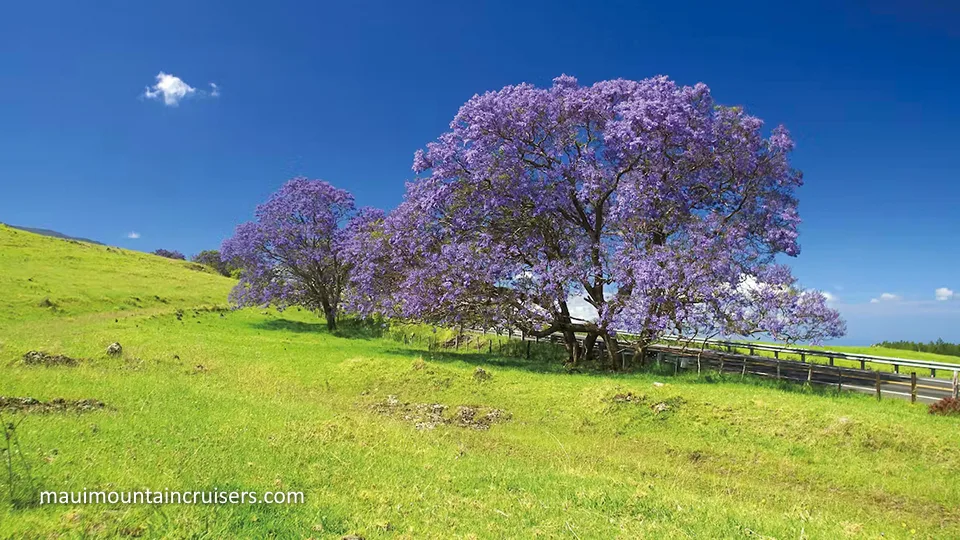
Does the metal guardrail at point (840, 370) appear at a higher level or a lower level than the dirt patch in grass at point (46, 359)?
higher

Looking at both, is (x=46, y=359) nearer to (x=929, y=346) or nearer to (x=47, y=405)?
(x=47, y=405)

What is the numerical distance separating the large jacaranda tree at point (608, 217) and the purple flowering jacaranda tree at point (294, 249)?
17.1 m

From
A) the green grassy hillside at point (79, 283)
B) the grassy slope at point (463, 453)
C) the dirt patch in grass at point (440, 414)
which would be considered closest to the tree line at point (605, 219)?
the grassy slope at point (463, 453)

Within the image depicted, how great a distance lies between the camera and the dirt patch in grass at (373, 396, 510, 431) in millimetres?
17969

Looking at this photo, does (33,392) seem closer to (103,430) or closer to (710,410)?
(103,430)

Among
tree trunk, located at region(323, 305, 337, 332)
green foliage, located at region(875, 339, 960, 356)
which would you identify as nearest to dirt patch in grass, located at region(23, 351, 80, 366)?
tree trunk, located at region(323, 305, 337, 332)

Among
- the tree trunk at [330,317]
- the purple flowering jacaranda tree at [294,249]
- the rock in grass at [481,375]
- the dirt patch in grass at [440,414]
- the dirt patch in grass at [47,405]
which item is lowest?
the dirt patch in grass at [440,414]

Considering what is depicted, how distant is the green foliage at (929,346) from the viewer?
157 ft

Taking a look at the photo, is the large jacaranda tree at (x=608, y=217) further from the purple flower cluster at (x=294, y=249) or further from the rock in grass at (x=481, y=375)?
the purple flower cluster at (x=294, y=249)

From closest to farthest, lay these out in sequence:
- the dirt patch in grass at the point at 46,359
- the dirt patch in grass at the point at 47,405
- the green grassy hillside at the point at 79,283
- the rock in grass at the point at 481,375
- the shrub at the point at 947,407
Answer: the dirt patch in grass at the point at 47,405 < the shrub at the point at 947,407 < the dirt patch in grass at the point at 46,359 < the rock in grass at the point at 481,375 < the green grassy hillside at the point at 79,283

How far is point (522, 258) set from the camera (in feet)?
99.2

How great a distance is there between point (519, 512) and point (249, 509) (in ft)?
13.6

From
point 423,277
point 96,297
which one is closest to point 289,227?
point 96,297

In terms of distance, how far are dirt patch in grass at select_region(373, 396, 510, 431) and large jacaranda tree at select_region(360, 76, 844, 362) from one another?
9.25 meters
